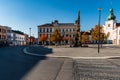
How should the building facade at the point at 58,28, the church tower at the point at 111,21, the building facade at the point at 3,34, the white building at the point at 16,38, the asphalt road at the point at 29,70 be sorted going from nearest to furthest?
the asphalt road at the point at 29,70
the building facade at the point at 3,34
the church tower at the point at 111,21
the white building at the point at 16,38
the building facade at the point at 58,28

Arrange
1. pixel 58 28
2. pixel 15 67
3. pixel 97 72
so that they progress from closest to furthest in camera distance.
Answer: pixel 97 72
pixel 15 67
pixel 58 28

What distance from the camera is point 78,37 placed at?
5191 cm

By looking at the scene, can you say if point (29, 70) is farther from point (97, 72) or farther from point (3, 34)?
point (3, 34)

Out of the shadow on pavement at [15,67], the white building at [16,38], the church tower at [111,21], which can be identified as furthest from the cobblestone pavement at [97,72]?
the white building at [16,38]

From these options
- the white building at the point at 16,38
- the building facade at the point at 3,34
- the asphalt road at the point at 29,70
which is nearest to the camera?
the asphalt road at the point at 29,70

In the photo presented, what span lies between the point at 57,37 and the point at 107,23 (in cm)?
4570

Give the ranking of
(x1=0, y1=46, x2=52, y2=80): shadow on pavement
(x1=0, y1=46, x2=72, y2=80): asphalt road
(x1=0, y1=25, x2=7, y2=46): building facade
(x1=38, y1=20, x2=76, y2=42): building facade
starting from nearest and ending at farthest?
(x1=0, y1=46, x2=72, y2=80): asphalt road → (x1=0, y1=46, x2=52, y2=80): shadow on pavement → (x1=0, y1=25, x2=7, y2=46): building facade → (x1=38, y1=20, x2=76, y2=42): building facade

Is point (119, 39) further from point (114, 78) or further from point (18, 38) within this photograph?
point (114, 78)

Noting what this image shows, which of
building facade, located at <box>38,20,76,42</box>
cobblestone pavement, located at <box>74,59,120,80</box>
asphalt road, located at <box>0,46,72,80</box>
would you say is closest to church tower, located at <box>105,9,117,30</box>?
building facade, located at <box>38,20,76,42</box>

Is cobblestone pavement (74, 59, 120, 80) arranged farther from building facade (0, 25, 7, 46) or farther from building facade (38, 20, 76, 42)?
building facade (38, 20, 76, 42)

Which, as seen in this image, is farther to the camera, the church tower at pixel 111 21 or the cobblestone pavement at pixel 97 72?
the church tower at pixel 111 21

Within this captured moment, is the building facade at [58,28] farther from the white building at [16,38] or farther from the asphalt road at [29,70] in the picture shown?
the asphalt road at [29,70]

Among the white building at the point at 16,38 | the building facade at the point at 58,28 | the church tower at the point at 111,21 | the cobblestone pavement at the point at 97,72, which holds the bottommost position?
the cobblestone pavement at the point at 97,72

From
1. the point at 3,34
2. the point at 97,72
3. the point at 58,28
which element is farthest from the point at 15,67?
the point at 58,28
